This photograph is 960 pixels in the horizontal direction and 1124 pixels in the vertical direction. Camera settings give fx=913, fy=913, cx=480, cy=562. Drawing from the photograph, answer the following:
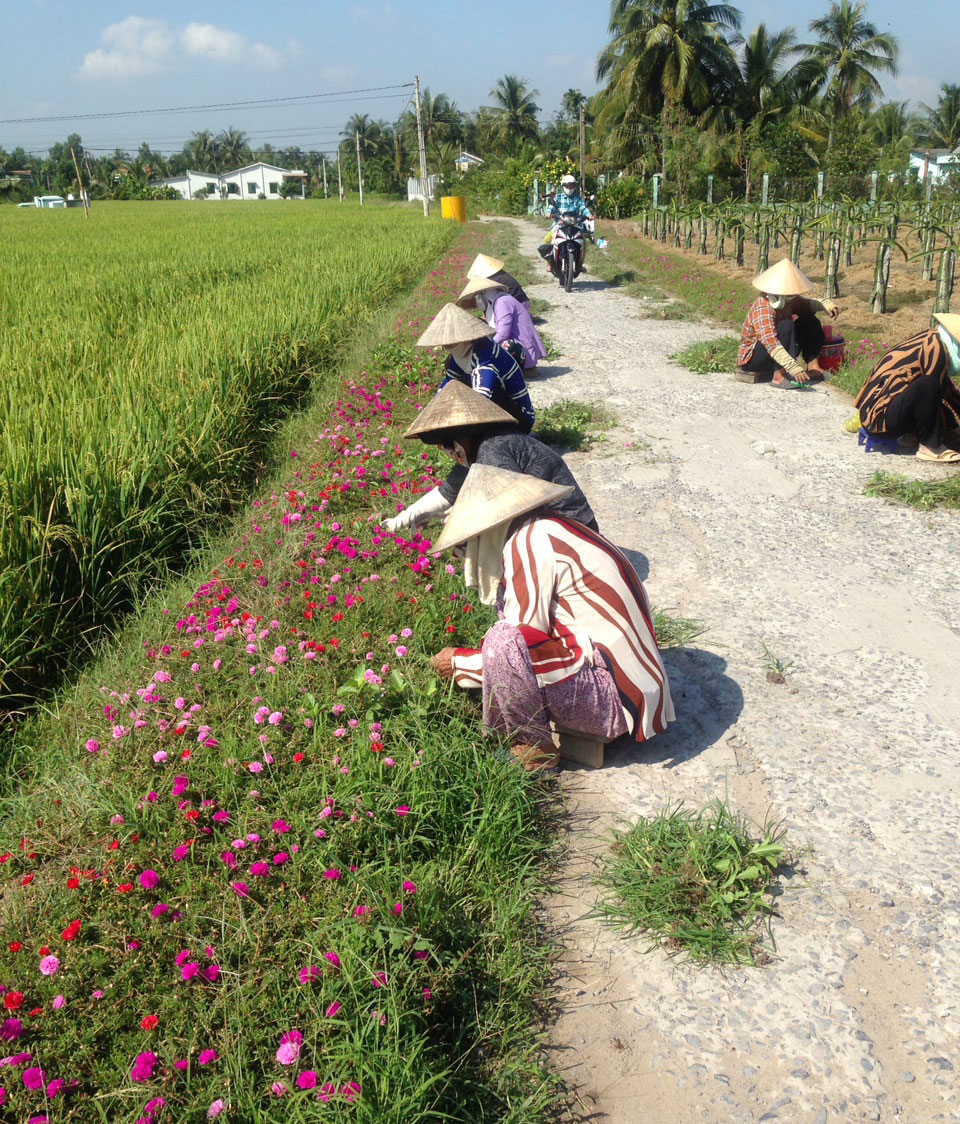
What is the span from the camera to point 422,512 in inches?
156

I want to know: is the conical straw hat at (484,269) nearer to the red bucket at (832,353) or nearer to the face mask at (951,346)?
the red bucket at (832,353)

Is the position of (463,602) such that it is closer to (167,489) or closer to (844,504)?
(167,489)

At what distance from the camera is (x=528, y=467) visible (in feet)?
11.1

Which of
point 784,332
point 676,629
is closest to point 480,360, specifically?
point 676,629

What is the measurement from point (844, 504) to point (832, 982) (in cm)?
332

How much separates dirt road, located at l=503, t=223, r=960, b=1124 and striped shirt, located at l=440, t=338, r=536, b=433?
631 mm

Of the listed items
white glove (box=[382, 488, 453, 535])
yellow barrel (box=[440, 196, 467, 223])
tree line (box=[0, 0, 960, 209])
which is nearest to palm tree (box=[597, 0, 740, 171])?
tree line (box=[0, 0, 960, 209])

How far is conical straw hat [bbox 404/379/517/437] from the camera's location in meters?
3.39

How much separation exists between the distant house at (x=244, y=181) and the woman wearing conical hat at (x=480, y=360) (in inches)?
3904

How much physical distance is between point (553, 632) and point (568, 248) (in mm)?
11697

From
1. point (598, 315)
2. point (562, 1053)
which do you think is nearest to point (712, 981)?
point (562, 1053)

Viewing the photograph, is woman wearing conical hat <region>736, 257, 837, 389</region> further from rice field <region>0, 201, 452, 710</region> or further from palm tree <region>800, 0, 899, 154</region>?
palm tree <region>800, 0, 899, 154</region>

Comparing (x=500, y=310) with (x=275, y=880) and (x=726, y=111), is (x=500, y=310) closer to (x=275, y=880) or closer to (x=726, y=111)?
(x=275, y=880)

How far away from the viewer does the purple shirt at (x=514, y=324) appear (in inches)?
279
